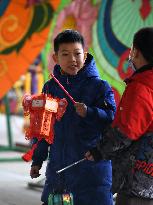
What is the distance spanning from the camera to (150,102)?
212cm

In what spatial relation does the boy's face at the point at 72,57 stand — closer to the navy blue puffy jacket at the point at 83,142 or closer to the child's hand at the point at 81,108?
the navy blue puffy jacket at the point at 83,142

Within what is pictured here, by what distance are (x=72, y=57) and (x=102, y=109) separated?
34cm

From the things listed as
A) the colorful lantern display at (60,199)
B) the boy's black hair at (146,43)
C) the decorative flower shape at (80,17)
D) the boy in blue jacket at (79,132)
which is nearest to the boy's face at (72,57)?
the boy in blue jacket at (79,132)

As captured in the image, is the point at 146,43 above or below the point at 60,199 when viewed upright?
above

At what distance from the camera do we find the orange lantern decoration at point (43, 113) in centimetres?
252

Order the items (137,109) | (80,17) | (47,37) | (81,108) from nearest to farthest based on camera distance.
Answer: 1. (137,109)
2. (81,108)
3. (80,17)
4. (47,37)

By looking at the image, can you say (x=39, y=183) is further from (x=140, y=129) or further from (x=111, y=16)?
(x=140, y=129)

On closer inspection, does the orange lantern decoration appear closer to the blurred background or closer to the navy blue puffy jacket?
the navy blue puffy jacket

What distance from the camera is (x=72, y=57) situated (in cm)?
265

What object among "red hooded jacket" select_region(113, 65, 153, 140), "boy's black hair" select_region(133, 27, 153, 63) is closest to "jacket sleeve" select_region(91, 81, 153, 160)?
"red hooded jacket" select_region(113, 65, 153, 140)

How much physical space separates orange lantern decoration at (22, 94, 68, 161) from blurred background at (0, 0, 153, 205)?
154 centimetres

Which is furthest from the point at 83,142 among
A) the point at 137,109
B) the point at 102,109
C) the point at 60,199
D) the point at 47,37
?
the point at 47,37

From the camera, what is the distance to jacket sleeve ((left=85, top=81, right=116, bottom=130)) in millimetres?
2498

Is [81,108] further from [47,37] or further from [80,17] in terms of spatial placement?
[47,37]
